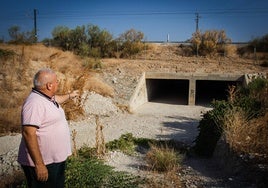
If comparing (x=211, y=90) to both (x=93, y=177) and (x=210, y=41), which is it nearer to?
(x=210, y=41)

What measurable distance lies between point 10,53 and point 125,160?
496 inches

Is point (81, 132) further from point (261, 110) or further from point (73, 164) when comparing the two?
point (261, 110)

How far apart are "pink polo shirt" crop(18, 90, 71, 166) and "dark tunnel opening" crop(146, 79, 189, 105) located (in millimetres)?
17020

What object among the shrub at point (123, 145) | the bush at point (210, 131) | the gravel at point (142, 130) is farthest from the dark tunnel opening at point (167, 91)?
the bush at point (210, 131)

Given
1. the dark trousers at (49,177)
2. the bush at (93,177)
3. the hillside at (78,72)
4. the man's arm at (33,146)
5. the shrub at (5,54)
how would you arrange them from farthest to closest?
1. the shrub at (5,54)
2. the hillside at (78,72)
3. the bush at (93,177)
4. the dark trousers at (49,177)
5. the man's arm at (33,146)

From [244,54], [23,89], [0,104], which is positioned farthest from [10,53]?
[244,54]

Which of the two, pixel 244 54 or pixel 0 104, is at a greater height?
pixel 244 54

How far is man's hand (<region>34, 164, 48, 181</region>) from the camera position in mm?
3463

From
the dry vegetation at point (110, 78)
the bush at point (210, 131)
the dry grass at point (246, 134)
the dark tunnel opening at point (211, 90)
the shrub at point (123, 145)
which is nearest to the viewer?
the dry grass at point (246, 134)

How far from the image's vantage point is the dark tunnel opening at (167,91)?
831 inches

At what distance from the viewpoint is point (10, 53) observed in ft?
57.5

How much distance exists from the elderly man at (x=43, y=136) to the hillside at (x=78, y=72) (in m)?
8.18

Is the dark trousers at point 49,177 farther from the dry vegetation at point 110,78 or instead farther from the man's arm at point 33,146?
the dry vegetation at point 110,78

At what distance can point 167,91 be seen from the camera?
25.0 metres
